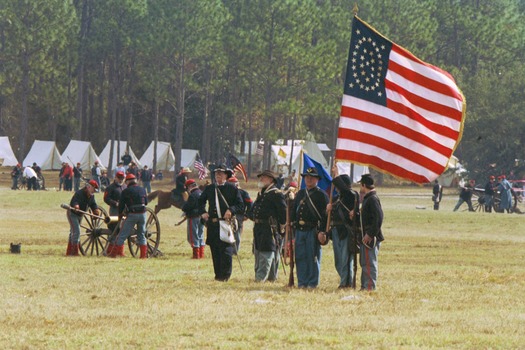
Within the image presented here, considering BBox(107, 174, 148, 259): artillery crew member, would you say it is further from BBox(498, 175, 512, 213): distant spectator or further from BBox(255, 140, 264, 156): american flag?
BBox(255, 140, 264, 156): american flag

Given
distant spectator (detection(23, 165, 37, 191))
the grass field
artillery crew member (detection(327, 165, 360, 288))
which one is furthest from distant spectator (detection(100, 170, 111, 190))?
artillery crew member (detection(327, 165, 360, 288))

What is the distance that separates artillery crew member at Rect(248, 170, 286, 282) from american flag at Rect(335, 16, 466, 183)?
1.57 m

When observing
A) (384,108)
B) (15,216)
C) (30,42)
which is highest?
(30,42)

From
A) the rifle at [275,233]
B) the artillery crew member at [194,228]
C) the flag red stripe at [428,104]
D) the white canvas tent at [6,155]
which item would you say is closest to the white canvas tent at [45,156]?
the white canvas tent at [6,155]

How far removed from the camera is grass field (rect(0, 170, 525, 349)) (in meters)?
13.1

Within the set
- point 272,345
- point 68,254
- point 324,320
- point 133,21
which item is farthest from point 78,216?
point 133,21

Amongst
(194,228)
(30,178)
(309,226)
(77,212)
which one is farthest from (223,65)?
(309,226)

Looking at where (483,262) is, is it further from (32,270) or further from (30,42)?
(30,42)

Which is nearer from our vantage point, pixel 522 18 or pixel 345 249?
pixel 345 249

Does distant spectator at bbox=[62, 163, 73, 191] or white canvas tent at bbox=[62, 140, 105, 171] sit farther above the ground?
white canvas tent at bbox=[62, 140, 105, 171]

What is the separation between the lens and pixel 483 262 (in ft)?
85.6

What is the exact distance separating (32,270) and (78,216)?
4373 millimetres

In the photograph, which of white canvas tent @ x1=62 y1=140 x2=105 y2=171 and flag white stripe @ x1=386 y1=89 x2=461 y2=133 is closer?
flag white stripe @ x1=386 y1=89 x2=461 y2=133

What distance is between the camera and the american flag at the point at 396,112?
17672 mm
